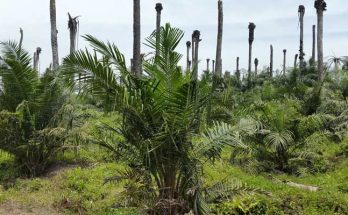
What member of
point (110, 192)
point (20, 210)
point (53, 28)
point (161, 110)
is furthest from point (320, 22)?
point (20, 210)

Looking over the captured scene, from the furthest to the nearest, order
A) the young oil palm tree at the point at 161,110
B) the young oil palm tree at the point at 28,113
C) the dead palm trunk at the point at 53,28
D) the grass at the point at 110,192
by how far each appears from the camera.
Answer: the dead palm trunk at the point at 53,28, the young oil palm tree at the point at 28,113, the grass at the point at 110,192, the young oil palm tree at the point at 161,110

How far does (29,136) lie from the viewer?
1136 centimetres

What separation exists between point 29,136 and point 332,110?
10918mm

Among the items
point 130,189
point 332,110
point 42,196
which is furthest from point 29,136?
point 332,110

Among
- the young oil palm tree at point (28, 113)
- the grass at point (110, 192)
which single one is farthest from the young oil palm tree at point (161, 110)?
the young oil palm tree at point (28, 113)

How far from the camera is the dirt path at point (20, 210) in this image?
8492 mm

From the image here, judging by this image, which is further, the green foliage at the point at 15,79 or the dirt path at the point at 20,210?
the green foliage at the point at 15,79

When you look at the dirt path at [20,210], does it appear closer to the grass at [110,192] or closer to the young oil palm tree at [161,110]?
the grass at [110,192]

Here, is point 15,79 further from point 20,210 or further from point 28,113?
point 20,210

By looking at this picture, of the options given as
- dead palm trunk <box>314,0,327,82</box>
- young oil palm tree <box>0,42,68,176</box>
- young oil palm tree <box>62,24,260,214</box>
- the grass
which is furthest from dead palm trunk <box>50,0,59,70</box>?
young oil palm tree <box>62,24,260,214</box>

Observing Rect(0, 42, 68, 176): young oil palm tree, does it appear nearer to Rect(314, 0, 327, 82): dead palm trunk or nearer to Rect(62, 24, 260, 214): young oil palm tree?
Rect(62, 24, 260, 214): young oil palm tree

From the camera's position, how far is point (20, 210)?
8680 millimetres

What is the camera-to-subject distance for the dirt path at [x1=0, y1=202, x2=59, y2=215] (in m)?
8.49

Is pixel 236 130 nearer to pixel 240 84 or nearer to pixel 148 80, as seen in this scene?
pixel 148 80
